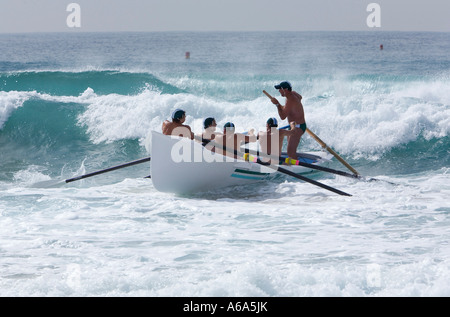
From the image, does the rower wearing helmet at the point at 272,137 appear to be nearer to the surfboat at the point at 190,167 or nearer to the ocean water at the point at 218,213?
the surfboat at the point at 190,167

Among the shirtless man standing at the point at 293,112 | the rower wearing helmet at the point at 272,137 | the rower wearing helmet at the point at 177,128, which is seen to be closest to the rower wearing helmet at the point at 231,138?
the rower wearing helmet at the point at 272,137

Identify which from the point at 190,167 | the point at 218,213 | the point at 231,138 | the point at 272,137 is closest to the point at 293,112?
the point at 272,137

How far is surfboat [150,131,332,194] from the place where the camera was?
8.63m

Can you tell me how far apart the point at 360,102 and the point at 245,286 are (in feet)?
37.1

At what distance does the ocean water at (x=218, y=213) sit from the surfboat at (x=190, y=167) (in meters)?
0.21

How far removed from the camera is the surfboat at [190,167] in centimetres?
863

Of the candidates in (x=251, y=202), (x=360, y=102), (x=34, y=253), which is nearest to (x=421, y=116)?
(x=360, y=102)

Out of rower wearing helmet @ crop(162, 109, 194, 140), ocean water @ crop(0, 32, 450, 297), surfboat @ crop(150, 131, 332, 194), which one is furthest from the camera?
rower wearing helmet @ crop(162, 109, 194, 140)

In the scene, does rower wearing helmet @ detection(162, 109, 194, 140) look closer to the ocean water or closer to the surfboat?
the surfboat

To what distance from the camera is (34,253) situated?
615cm

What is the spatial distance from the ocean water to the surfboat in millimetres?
207

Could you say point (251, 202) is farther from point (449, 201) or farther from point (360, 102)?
point (360, 102)

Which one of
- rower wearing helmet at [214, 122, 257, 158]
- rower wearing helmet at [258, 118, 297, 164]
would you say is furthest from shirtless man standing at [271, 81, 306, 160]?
rower wearing helmet at [214, 122, 257, 158]

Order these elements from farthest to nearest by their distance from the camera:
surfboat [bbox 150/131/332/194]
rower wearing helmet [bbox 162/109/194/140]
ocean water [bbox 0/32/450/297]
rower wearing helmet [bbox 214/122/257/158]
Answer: rower wearing helmet [bbox 214/122/257/158]
rower wearing helmet [bbox 162/109/194/140]
surfboat [bbox 150/131/332/194]
ocean water [bbox 0/32/450/297]
